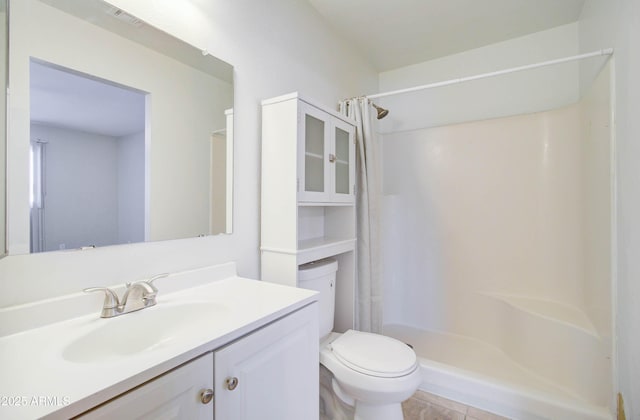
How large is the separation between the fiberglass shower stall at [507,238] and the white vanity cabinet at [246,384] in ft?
3.57

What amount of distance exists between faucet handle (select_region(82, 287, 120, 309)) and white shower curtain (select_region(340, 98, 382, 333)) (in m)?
1.36

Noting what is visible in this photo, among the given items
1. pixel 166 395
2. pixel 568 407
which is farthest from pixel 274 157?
pixel 568 407

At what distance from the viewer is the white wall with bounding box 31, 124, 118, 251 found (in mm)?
842

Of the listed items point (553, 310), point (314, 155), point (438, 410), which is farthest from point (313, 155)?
point (553, 310)

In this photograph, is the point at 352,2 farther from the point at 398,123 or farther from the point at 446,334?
the point at 446,334

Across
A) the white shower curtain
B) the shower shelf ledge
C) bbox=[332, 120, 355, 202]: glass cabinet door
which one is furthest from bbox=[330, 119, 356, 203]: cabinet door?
the shower shelf ledge

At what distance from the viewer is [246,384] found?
0.80 m

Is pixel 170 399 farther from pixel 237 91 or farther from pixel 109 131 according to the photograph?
pixel 237 91

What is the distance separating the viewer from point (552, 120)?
207cm

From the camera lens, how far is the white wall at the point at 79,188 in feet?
2.76

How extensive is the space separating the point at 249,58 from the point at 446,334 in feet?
7.97

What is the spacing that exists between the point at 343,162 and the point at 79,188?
1281 millimetres

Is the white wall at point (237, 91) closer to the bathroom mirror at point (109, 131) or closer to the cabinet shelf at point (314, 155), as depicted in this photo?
the bathroom mirror at point (109, 131)

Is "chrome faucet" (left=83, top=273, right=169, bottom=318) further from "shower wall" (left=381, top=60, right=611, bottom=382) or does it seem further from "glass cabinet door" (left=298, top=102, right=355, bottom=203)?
"shower wall" (left=381, top=60, right=611, bottom=382)
